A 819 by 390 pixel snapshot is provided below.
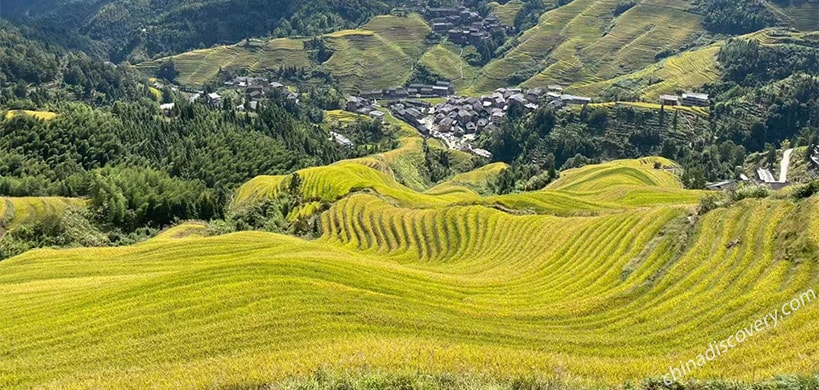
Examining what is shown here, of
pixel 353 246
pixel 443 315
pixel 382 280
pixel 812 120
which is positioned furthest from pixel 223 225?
pixel 812 120

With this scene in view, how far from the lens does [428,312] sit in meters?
Result: 23.2

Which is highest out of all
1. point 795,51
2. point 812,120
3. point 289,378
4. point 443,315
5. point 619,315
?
point 289,378

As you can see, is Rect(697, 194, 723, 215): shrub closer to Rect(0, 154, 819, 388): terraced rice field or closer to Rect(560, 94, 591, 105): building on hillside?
Rect(0, 154, 819, 388): terraced rice field

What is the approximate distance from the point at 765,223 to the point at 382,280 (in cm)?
2090

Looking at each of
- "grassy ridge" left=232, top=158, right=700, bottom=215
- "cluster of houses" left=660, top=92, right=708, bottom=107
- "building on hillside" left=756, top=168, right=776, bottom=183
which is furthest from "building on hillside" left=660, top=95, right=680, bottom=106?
"grassy ridge" left=232, top=158, right=700, bottom=215

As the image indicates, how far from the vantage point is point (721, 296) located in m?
22.3

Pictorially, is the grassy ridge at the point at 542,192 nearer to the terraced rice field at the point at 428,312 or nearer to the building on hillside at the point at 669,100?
the terraced rice field at the point at 428,312

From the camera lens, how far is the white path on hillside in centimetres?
10866

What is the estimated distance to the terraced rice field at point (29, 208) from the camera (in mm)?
65250

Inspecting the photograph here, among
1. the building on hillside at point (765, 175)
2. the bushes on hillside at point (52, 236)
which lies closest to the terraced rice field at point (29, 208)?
the bushes on hillside at point (52, 236)

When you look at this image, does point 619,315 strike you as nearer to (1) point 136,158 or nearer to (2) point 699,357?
(2) point 699,357

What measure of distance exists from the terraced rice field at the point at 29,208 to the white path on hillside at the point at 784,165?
129424 mm

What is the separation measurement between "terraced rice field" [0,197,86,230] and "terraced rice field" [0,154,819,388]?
3496 centimetres

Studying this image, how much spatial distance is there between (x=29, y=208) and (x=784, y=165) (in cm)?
14487
